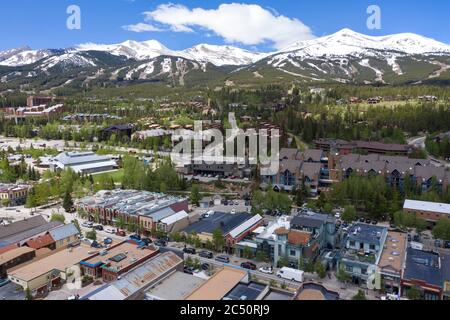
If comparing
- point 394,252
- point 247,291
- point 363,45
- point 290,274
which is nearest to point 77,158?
point 290,274

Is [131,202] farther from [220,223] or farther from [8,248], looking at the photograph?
[8,248]

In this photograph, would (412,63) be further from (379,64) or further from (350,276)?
(350,276)

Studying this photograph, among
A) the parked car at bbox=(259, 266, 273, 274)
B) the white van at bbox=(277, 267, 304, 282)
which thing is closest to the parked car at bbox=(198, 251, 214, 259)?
the parked car at bbox=(259, 266, 273, 274)

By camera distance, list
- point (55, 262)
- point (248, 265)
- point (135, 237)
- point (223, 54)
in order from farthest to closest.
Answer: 1. point (223, 54)
2. point (135, 237)
3. point (248, 265)
4. point (55, 262)

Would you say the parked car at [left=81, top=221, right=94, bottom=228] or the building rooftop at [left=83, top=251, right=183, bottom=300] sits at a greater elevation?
the building rooftop at [left=83, top=251, right=183, bottom=300]

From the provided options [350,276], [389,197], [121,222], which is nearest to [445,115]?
[389,197]

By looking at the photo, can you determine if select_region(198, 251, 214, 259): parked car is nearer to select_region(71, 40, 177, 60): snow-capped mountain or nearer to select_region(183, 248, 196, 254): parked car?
select_region(183, 248, 196, 254): parked car
